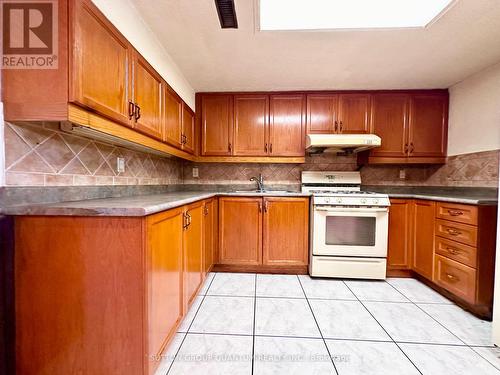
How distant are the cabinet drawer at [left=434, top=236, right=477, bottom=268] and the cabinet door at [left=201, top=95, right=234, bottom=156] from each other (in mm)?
2327

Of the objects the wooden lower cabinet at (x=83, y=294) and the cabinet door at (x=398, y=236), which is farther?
the cabinet door at (x=398, y=236)

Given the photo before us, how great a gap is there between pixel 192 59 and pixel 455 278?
9.71 feet

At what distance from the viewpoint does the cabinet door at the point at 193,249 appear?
1544 mm

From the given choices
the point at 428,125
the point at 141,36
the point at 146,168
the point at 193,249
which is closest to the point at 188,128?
the point at 146,168

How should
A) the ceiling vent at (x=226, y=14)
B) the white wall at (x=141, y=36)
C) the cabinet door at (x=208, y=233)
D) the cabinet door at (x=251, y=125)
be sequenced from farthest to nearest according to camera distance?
the cabinet door at (x=251, y=125) < the cabinet door at (x=208, y=233) < the ceiling vent at (x=226, y=14) < the white wall at (x=141, y=36)

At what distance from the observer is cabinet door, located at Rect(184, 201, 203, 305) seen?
5.07 feet

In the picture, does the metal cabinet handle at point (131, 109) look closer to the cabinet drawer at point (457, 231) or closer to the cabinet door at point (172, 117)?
the cabinet door at point (172, 117)

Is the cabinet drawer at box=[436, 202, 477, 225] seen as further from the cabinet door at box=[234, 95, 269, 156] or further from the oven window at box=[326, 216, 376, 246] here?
the cabinet door at box=[234, 95, 269, 156]

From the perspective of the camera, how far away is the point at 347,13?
57.9 inches

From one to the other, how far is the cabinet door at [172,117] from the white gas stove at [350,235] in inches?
59.8

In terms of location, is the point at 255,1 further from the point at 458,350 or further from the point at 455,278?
the point at 455,278

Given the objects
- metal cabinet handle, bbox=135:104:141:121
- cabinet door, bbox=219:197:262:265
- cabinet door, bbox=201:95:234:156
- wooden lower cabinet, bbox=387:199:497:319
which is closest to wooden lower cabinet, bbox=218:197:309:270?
cabinet door, bbox=219:197:262:265

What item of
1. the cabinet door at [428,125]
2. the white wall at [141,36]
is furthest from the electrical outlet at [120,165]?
the cabinet door at [428,125]

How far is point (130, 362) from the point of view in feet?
3.24
